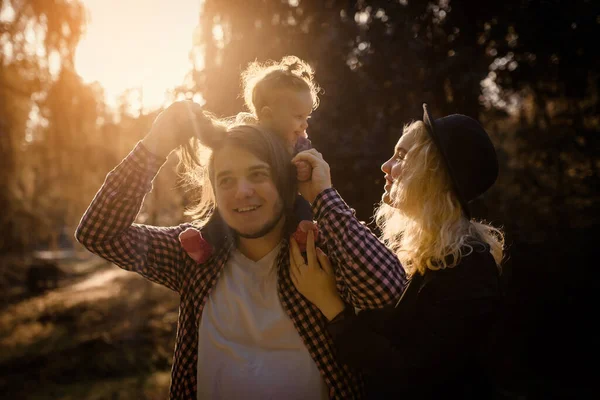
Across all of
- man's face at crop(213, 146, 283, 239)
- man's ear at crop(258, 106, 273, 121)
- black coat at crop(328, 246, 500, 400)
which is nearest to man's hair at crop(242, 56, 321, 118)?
man's ear at crop(258, 106, 273, 121)

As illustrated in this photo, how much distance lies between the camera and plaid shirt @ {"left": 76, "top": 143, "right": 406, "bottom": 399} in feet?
5.48

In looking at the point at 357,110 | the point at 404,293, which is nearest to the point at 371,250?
the point at 404,293

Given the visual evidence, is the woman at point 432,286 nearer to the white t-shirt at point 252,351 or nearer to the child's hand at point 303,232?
the child's hand at point 303,232

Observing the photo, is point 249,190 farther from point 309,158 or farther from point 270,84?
point 270,84

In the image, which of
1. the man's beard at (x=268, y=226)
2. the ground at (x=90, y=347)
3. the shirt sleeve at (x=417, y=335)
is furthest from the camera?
the ground at (x=90, y=347)

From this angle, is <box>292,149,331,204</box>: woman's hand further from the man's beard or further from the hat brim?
the hat brim

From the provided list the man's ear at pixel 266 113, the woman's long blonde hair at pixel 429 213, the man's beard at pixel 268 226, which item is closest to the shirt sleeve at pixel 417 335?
the woman's long blonde hair at pixel 429 213

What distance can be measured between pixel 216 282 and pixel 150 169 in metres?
0.58

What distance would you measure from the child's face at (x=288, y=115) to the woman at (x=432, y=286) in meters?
0.46

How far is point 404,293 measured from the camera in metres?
1.76

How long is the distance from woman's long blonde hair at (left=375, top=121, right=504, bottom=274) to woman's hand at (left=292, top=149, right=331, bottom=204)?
1.42 feet

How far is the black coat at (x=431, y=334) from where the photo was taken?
161 cm

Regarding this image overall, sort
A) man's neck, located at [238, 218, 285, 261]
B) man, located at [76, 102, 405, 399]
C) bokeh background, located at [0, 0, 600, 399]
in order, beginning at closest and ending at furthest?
man, located at [76, 102, 405, 399], man's neck, located at [238, 218, 285, 261], bokeh background, located at [0, 0, 600, 399]

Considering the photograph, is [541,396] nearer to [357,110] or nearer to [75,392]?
[357,110]
